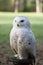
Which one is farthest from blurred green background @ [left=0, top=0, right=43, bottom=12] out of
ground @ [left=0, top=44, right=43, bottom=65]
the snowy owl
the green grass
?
the snowy owl

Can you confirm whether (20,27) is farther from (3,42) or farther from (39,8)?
(39,8)


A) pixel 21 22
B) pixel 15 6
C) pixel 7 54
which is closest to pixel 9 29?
pixel 7 54

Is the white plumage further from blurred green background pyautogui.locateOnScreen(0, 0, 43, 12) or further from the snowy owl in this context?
blurred green background pyautogui.locateOnScreen(0, 0, 43, 12)

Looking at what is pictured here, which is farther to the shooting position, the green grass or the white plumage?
the green grass

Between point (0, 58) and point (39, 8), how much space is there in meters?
28.2

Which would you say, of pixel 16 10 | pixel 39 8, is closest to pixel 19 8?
pixel 16 10

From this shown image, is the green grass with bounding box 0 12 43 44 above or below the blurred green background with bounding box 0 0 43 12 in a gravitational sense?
above

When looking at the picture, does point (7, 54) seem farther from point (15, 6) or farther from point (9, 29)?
point (15, 6)

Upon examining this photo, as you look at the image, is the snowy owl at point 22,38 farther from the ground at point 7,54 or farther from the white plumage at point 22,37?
the ground at point 7,54

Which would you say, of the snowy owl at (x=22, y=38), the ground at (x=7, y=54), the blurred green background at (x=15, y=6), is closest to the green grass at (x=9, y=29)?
the ground at (x=7, y=54)

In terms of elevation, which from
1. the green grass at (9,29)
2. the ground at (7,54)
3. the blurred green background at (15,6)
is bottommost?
the blurred green background at (15,6)

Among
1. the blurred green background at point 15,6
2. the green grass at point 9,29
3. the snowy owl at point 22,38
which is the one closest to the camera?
the snowy owl at point 22,38

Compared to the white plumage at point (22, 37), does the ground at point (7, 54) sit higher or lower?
lower

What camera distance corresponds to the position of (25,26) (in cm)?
519
